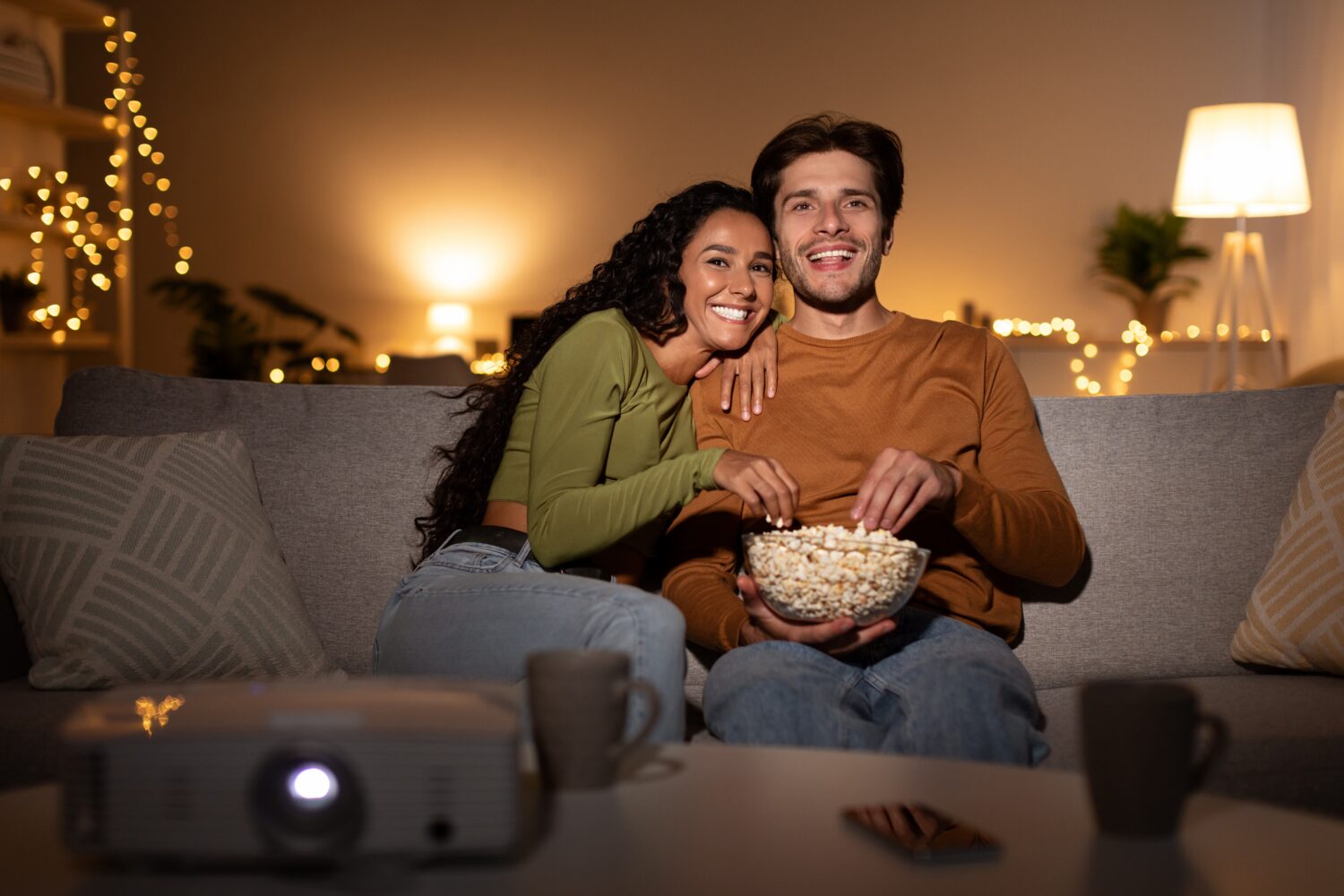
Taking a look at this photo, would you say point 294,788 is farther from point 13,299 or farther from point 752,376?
point 13,299

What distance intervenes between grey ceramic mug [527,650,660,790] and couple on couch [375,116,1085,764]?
1.07 feet

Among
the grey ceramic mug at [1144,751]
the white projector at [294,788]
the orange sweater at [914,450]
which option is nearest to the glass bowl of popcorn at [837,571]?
the orange sweater at [914,450]

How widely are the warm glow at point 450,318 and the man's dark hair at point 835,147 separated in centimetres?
490

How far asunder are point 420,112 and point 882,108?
100 inches

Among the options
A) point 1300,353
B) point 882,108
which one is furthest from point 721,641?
point 882,108

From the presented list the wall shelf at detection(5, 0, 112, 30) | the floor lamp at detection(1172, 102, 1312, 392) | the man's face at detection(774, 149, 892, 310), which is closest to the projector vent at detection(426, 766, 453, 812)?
the man's face at detection(774, 149, 892, 310)

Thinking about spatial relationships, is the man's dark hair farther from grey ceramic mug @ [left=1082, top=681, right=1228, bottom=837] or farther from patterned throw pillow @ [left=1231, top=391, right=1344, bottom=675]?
grey ceramic mug @ [left=1082, top=681, right=1228, bottom=837]

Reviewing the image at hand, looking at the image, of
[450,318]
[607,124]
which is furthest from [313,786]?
[607,124]

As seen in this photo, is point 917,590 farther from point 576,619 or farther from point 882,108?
point 882,108

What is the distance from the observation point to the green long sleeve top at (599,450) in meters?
1.53

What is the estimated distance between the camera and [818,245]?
1845 millimetres

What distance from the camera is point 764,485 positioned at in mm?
1455

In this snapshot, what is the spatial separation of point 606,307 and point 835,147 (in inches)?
16.7

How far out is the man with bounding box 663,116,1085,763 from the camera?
1.39m
